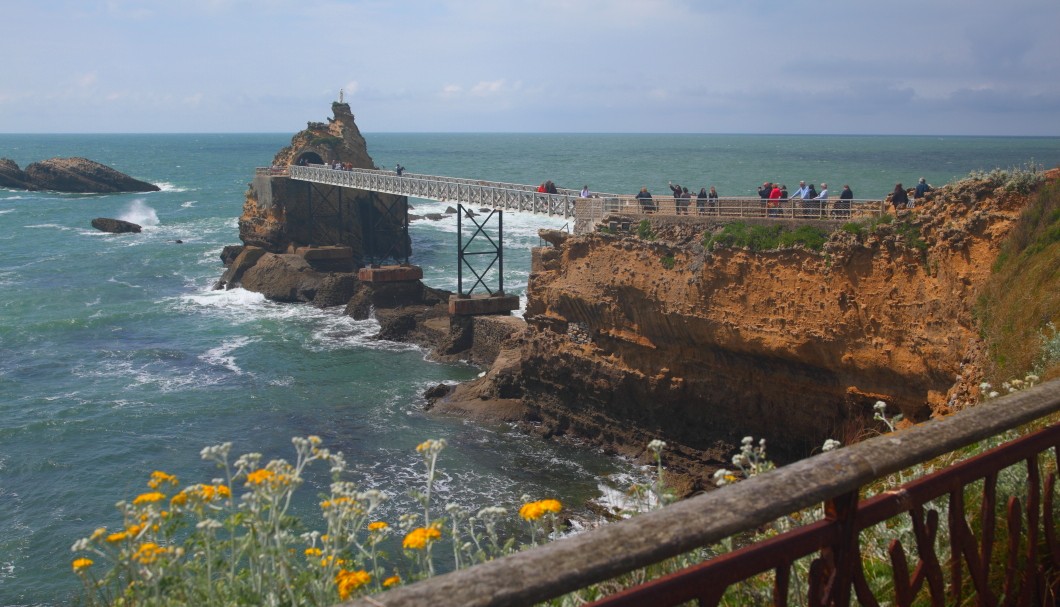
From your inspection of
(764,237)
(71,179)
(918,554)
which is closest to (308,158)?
(764,237)

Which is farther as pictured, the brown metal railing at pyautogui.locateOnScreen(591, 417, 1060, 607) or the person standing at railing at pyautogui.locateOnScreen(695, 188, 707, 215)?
the person standing at railing at pyautogui.locateOnScreen(695, 188, 707, 215)

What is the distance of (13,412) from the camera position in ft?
76.7

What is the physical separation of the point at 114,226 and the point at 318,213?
65.0 feet

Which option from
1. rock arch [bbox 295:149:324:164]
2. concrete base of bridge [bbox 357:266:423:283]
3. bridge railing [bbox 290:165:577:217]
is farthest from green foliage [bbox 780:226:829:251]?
rock arch [bbox 295:149:324:164]

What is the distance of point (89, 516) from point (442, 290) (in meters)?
21.9

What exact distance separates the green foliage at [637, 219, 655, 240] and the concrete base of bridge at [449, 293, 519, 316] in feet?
33.2

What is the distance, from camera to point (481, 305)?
99.9 ft

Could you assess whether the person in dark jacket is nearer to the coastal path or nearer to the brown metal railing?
the coastal path

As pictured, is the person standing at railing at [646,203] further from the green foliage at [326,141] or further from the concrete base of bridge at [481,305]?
the green foliage at [326,141]

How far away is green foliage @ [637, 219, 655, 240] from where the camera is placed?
20859 mm

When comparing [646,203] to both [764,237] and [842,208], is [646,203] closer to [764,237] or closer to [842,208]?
[764,237]

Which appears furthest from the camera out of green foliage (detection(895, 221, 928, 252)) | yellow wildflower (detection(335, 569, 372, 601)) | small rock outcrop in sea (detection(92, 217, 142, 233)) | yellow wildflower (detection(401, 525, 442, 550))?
small rock outcrop in sea (detection(92, 217, 142, 233))

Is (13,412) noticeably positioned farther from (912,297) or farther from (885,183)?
(885,183)

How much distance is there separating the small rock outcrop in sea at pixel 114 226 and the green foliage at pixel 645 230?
48.0 meters
